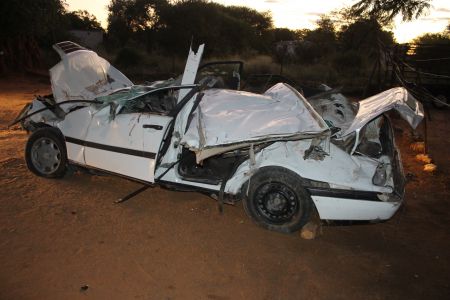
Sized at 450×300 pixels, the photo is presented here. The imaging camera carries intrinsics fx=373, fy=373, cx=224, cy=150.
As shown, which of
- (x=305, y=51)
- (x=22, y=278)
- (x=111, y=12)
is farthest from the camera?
(x=111, y=12)

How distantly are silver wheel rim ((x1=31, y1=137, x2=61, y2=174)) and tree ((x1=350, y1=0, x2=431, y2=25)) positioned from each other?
2103 centimetres

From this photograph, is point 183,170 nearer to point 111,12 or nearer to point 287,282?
point 287,282

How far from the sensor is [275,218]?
4.17 metres

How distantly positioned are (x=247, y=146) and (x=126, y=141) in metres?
1.53

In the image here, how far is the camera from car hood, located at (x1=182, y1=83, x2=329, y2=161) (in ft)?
12.4

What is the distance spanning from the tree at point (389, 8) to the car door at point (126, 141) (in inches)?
809

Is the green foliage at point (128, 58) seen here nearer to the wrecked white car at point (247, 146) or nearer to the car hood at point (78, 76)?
the car hood at point (78, 76)

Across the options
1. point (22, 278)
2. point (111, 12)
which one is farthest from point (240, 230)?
point (111, 12)

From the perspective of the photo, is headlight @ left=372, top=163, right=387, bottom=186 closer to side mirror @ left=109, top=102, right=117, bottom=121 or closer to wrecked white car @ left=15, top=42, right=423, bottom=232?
wrecked white car @ left=15, top=42, right=423, bottom=232

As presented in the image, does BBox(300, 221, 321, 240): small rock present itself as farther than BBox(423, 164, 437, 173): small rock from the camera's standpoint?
No

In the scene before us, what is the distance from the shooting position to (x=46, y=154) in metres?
5.36

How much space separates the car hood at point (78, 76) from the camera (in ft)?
18.0

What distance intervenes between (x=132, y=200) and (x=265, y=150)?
194 cm

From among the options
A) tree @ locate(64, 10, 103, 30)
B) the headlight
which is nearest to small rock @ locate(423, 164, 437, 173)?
the headlight
